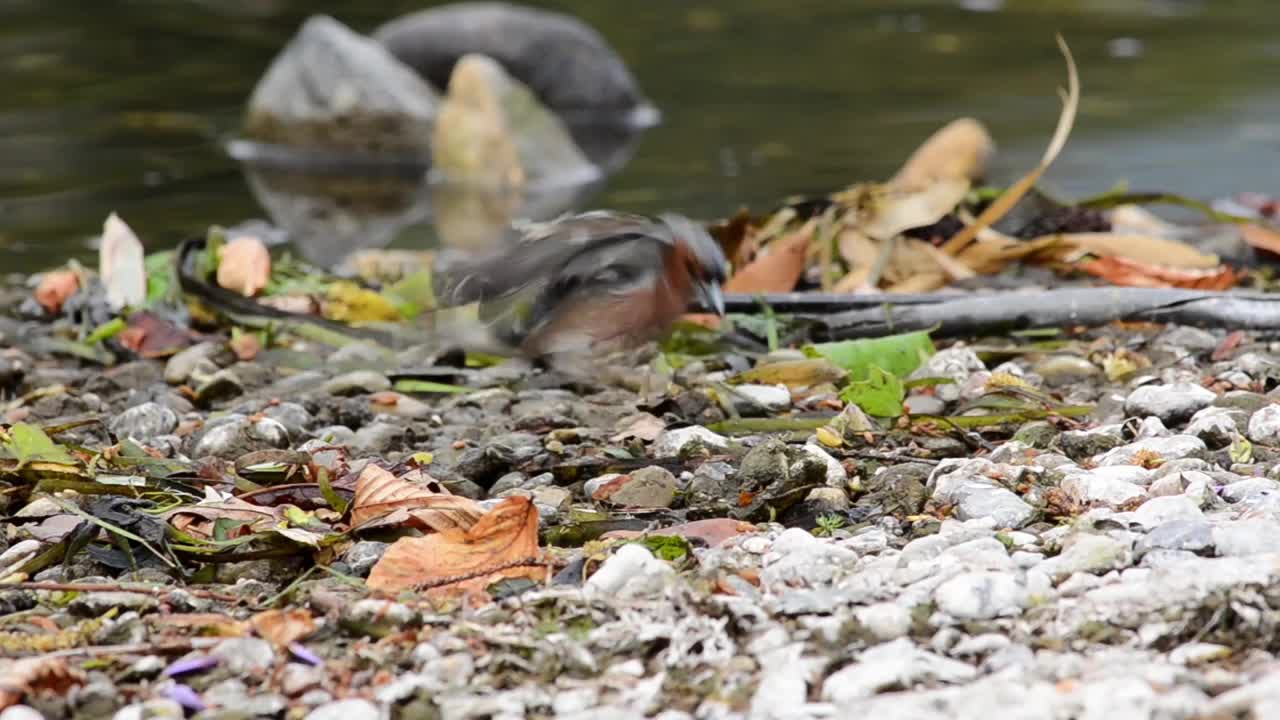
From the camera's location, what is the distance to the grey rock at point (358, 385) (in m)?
3.96

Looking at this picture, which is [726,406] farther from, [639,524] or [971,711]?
[971,711]

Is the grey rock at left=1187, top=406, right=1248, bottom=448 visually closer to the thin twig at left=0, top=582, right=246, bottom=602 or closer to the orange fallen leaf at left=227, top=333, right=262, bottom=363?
the thin twig at left=0, top=582, right=246, bottom=602

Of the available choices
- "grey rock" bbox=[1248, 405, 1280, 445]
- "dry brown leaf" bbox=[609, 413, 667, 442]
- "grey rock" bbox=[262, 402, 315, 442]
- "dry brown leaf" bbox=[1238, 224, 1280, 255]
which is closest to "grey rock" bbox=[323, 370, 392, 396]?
"grey rock" bbox=[262, 402, 315, 442]

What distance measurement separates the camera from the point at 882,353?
386 cm

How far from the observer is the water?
802cm

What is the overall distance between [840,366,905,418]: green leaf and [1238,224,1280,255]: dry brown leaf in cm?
218

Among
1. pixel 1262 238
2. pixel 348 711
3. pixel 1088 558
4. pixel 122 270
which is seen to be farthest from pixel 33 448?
pixel 1262 238

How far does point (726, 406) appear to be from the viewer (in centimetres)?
357

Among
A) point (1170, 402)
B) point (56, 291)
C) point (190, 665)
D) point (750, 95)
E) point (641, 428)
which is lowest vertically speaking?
point (750, 95)

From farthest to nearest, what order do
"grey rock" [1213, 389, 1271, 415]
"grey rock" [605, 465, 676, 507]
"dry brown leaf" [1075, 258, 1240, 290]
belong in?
"dry brown leaf" [1075, 258, 1240, 290] < "grey rock" [1213, 389, 1271, 415] < "grey rock" [605, 465, 676, 507]

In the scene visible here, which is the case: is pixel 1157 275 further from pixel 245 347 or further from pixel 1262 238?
pixel 245 347

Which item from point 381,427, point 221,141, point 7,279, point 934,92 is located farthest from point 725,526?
point 934,92

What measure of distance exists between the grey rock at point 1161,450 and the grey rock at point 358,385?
1700mm

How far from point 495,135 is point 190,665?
718 centimetres
